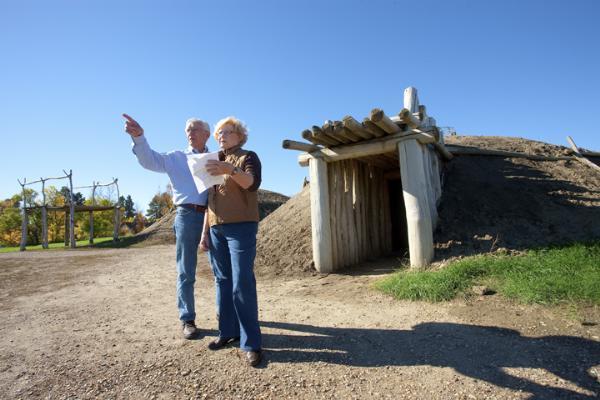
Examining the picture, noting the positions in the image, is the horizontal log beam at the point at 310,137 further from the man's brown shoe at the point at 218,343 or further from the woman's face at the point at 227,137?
the man's brown shoe at the point at 218,343

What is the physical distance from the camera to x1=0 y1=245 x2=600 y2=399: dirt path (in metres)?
2.31

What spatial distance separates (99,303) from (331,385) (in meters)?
3.91

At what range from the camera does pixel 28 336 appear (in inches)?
138

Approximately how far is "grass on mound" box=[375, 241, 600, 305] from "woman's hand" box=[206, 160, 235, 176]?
2.90 m

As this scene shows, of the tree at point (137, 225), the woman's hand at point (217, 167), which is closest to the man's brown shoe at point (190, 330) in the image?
the woman's hand at point (217, 167)

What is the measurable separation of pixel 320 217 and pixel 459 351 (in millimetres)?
3918

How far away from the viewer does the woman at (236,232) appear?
2.67 metres

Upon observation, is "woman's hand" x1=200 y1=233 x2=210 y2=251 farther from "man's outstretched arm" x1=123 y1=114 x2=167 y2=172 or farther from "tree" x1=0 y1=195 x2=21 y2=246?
"tree" x1=0 y1=195 x2=21 y2=246

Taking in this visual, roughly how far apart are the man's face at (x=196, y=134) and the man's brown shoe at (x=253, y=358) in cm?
189

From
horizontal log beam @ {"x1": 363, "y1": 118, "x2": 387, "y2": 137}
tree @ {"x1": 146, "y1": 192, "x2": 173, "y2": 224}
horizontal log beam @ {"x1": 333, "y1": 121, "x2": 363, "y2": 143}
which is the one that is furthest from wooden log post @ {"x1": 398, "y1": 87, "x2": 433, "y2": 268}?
tree @ {"x1": 146, "y1": 192, "x2": 173, "y2": 224}

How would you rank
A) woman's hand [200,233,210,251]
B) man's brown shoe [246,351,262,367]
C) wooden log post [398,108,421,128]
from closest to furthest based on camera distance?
man's brown shoe [246,351,262,367] → woman's hand [200,233,210,251] → wooden log post [398,108,421,128]

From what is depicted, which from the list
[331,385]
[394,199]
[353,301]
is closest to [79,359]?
[331,385]

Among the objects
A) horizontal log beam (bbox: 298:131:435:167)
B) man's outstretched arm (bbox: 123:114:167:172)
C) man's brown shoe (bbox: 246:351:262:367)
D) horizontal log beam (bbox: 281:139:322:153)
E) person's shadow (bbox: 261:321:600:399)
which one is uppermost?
horizontal log beam (bbox: 281:139:322:153)

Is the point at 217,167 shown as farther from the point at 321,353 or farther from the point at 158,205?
the point at 158,205
